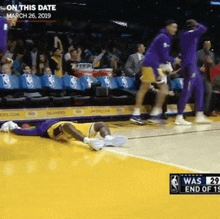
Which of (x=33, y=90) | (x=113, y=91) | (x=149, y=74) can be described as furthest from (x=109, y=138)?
(x=113, y=91)

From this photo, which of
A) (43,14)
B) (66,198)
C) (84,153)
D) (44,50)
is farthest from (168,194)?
(43,14)

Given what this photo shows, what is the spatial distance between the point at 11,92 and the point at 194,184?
16.2ft

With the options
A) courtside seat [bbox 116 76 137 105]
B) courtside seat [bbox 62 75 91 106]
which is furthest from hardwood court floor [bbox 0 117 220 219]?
courtside seat [bbox 116 76 137 105]

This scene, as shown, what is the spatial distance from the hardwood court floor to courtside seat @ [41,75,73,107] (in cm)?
211

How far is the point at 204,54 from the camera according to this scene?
784 centimetres

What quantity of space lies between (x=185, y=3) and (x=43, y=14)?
685 cm

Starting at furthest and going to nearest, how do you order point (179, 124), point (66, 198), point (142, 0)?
point (142, 0)
point (179, 124)
point (66, 198)

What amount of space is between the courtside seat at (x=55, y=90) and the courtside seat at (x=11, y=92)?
0.52 metres

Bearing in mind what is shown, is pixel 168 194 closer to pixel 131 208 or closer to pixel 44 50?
pixel 131 208

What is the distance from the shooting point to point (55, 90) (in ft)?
23.8

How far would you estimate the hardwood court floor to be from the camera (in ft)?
7.28

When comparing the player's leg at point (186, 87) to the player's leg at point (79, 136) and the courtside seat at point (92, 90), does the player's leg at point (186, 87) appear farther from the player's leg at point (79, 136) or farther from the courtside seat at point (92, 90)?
the player's leg at point (79, 136)

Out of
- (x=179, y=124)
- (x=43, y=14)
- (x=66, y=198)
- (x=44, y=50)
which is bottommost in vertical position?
(x=179, y=124)

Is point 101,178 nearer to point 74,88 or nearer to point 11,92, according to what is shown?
point 11,92
